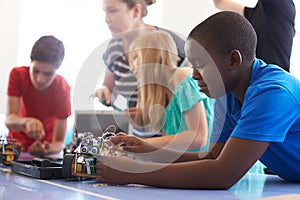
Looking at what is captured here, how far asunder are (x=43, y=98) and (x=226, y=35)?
4.56ft

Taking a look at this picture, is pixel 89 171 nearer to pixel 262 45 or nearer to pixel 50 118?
pixel 262 45

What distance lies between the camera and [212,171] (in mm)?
823

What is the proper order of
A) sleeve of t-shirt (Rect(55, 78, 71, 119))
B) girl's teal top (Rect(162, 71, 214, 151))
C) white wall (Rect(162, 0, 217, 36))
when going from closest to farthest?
girl's teal top (Rect(162, 71, 214, 151)), sleeve of t-shirt (Rect(55, 78, 71, 119)), white wall (Rect(162, 0, 217, 36))

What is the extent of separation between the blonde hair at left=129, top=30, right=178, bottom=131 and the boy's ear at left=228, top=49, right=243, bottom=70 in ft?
1.59

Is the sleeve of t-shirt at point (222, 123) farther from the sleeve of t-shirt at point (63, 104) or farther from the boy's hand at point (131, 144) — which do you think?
the sleeve of t-shirt at point (63, 104)

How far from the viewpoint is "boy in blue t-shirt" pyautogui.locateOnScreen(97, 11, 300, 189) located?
821 mm

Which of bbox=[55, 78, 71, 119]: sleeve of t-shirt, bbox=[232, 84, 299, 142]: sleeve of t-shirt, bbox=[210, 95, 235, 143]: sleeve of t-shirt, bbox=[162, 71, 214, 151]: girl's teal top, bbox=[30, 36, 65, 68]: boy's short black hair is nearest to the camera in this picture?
bbox=[232, 84, 299, 142]: sleeve of t-shirt

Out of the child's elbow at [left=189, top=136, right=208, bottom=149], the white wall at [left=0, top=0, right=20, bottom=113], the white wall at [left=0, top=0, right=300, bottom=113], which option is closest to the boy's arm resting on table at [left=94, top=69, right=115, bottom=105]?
the child's elbow at [left=189, top=136, right=208, bottom=149]

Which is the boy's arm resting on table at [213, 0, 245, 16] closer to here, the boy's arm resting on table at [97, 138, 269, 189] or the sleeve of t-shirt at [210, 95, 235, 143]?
the sleeve of t-shirt at [210, 95, 235, 143]

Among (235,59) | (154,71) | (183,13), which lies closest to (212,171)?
(235,59)

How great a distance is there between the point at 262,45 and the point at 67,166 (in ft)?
2.80

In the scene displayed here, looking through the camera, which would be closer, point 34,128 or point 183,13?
point 34,128

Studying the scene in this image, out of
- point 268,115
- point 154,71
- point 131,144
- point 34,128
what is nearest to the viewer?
point 268,115

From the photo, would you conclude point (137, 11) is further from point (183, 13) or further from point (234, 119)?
point (183, 13)
